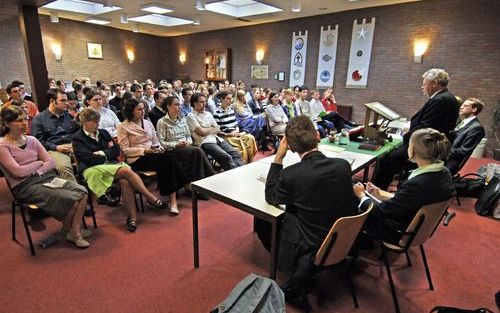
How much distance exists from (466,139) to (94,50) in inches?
394

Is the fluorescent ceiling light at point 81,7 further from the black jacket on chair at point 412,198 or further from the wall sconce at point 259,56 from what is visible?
the black jacket on chair at point 412,198

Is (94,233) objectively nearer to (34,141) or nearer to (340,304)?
(34,141)

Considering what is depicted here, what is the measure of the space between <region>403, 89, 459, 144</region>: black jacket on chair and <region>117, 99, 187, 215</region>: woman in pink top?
101 inches

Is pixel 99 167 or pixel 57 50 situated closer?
pixel 99 167

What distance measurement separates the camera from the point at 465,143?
316cm

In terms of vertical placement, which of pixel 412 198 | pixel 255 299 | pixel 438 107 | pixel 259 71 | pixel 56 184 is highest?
pixel 259 71

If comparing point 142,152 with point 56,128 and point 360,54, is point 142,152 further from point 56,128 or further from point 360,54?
point 360,54

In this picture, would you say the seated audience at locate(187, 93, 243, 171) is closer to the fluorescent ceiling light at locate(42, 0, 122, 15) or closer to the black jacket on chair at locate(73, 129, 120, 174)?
the black jacket on chair at locate(73, 129, 120, 174)

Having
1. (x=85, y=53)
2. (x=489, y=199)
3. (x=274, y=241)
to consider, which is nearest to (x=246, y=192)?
(x=274, y=241)

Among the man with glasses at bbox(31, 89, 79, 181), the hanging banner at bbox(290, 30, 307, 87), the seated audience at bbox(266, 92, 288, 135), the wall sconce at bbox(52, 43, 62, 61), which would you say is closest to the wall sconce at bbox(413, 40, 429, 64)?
the hanging banner at bbox(290, 30, 307, 87)

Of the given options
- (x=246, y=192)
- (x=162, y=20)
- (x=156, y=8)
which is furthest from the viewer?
(x=162, y=20)

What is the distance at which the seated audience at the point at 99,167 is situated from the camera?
2611 millimetres

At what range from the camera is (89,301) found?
1813 mm

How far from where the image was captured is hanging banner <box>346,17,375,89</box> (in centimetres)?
666
